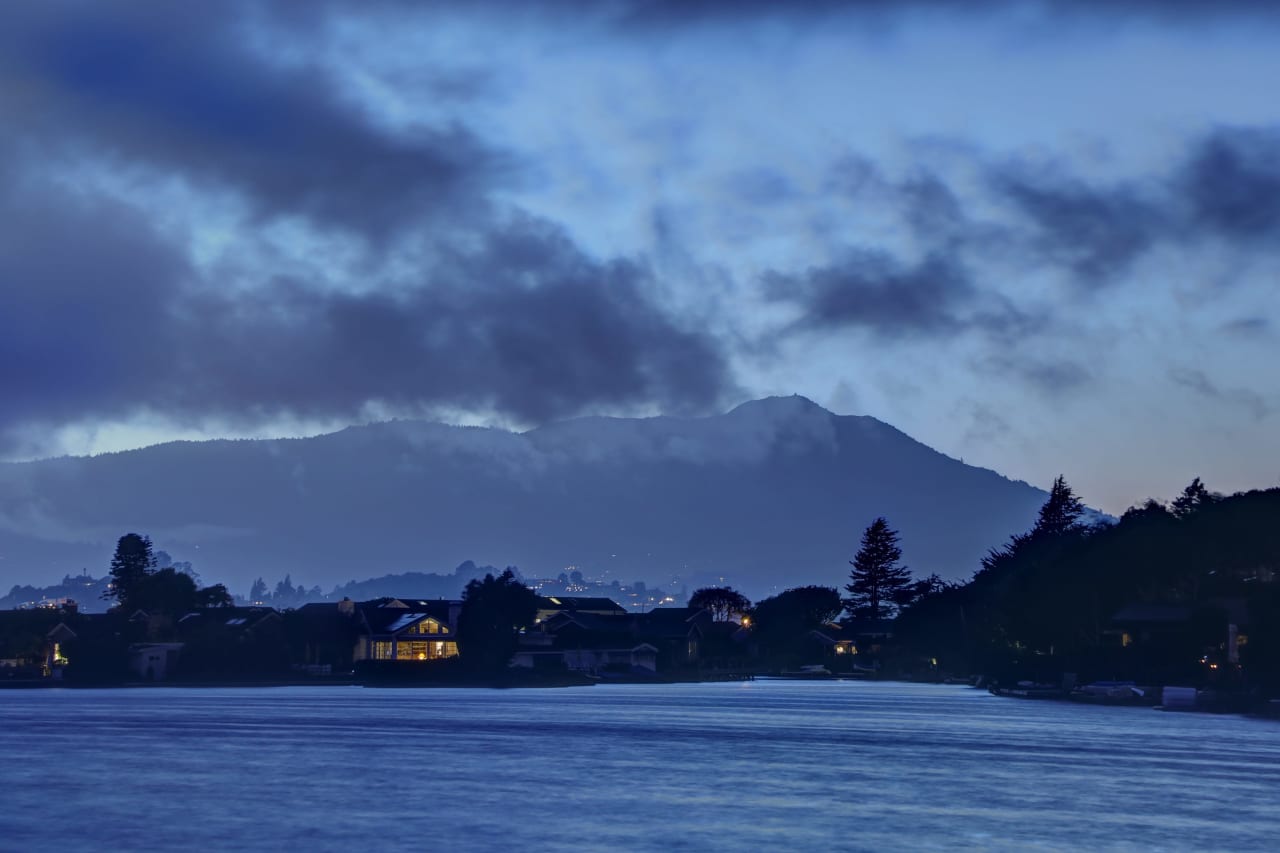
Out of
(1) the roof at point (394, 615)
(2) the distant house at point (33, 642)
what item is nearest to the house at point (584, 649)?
(1) the roof at point (394, 615)

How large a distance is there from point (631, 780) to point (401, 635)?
97.5 meters

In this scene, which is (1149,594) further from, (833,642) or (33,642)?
(33,642)

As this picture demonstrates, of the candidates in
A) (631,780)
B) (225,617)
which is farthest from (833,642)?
(631,780)

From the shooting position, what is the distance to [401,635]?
14488 cm

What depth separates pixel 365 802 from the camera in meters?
45.1

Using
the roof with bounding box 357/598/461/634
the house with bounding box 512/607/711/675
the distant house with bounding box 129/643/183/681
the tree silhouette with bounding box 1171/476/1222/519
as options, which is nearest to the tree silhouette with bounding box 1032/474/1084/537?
the tree silhouette with bounding box 1171/476/1222/519

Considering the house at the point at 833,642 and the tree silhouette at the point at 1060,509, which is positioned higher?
the tree silhouette at the point at 1060,509

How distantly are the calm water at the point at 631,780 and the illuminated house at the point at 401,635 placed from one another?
54380mm

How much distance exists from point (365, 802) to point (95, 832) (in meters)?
8.81

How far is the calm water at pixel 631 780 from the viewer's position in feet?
128

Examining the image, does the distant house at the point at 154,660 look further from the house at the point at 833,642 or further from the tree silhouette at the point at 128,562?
the house at the point at 833,642

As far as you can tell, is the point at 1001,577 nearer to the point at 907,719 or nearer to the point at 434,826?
the point at 907,719

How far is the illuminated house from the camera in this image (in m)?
145

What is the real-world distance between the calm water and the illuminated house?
54380 mm
